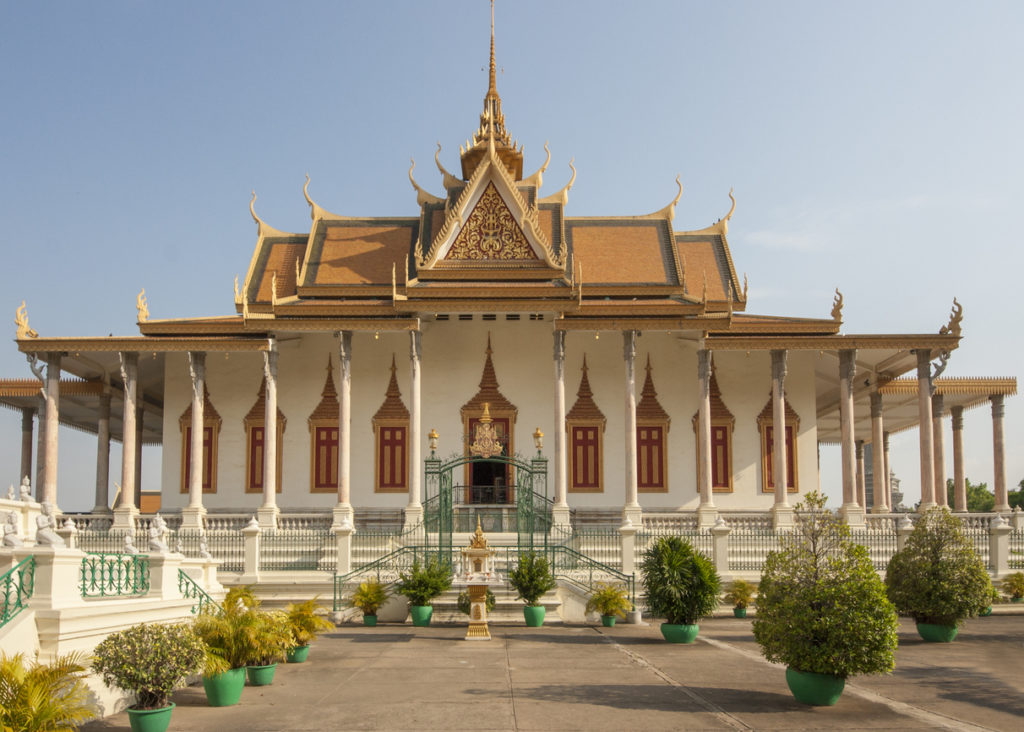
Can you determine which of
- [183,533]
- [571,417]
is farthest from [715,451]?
A: [183,533]

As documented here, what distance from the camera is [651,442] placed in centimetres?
Result: 2700

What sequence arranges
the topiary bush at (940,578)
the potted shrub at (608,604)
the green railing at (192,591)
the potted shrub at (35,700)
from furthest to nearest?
the potted shrub at (608,604) < the topiary bush at (940,578) < the green railing at (192,591) < the potted shrub at (35,700)

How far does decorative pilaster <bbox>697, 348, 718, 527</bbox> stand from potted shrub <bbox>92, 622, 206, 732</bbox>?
55.7 feet

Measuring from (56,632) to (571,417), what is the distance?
18893mm

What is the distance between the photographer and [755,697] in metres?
9.93

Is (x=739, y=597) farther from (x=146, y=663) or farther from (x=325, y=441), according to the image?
(x=325, y=441)

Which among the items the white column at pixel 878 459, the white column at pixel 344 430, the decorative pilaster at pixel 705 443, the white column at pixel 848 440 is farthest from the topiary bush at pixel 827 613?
the white column at pixel 878 459

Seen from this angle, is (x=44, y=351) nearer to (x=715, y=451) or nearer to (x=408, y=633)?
(x=408, y=633)

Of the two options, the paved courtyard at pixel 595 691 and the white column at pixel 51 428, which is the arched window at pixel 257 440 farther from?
the paved courtyard at pixel 595 691

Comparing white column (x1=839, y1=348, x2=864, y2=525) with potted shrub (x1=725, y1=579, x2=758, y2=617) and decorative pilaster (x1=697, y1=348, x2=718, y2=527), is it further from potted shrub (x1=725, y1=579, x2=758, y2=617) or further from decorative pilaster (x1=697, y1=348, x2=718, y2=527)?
potted shrub (x1=725, y1=579, x2=758, y2=617)

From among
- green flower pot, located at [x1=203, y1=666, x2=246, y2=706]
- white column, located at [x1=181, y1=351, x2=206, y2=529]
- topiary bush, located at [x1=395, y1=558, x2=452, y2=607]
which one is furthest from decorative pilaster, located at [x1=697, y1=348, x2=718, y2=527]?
green flower pot, located at [x1=203, y1=666, x2=246, y2=706]

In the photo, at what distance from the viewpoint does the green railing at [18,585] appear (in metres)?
8.89

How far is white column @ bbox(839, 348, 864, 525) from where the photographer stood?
80.5ft

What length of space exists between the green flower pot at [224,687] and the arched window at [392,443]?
54.6 feet
